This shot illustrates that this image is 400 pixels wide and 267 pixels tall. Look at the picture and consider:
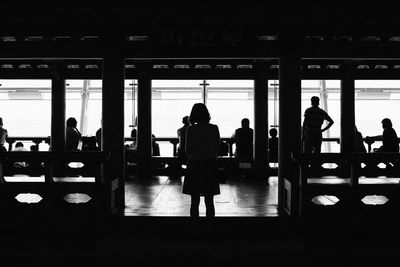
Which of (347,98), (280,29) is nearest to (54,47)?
(280,29)

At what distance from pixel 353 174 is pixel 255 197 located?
5.28 ft

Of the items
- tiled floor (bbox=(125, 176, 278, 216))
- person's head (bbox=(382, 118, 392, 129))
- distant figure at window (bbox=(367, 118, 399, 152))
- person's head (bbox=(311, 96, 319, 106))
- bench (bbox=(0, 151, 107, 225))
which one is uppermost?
person's head (bbox=(311, 96, 319, 106))

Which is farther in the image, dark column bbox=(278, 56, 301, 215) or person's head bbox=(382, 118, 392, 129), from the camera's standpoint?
person's head bbox=(382, 118, 392, 129)

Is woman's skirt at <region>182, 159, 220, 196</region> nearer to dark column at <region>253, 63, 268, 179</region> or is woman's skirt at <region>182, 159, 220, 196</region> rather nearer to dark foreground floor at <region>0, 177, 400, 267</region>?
dark foreground floor at <region>0, 177, 400, 267</region>

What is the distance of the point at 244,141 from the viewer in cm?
813

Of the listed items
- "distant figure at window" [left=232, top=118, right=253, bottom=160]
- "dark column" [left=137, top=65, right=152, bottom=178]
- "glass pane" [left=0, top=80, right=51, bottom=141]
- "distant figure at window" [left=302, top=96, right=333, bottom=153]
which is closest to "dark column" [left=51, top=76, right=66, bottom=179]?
"dark column" [left=137, top=65, right=152, bottom=178]

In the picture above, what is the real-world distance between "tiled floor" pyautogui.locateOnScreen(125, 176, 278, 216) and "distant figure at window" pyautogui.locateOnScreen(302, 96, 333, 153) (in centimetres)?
89

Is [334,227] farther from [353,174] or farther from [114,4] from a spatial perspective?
[114,4]

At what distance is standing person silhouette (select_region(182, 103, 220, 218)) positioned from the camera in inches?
156

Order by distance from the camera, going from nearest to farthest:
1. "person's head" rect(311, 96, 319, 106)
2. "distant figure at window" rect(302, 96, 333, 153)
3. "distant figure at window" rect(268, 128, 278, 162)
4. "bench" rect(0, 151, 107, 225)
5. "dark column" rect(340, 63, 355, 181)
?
"bench" rect(0, 151, 107, 225) → "person's head" rect(311, 96, 319, 106) → "distant figure at window" rect(302, 96, 333, 153) → "dark column" rect(340, 63, 355, 181) → "distant figure at window" rect(268, 128, 278, 162)

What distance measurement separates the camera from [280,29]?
5.06 meters

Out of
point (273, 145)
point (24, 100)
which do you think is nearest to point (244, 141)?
point (273, 145)

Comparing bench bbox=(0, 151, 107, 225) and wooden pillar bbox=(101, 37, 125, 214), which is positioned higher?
wooden pillar bbox=(101, 37, 125, 214)

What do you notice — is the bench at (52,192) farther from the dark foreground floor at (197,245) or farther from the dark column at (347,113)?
the dark column at (347,113)
